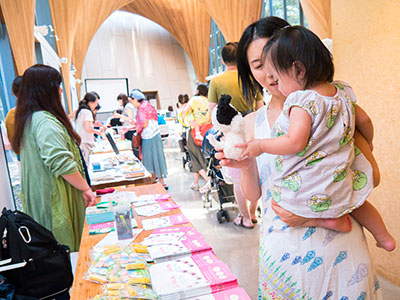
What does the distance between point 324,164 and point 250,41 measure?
59 cm

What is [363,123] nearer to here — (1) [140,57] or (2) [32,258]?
(2) [32,258]

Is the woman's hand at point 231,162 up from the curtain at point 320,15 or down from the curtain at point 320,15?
down

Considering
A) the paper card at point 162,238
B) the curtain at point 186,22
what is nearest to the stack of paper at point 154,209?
the paper card at point 162,238

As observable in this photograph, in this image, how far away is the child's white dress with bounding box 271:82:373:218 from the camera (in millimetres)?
935

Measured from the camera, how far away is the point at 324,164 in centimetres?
95

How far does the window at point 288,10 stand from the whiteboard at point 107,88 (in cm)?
1148

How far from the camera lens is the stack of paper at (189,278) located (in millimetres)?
1099

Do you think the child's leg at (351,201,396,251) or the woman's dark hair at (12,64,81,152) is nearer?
the child's leg at (351,201,396,251)

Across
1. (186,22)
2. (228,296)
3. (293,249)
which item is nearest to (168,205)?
(228,296)

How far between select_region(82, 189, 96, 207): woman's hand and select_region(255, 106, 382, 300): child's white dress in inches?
63.5

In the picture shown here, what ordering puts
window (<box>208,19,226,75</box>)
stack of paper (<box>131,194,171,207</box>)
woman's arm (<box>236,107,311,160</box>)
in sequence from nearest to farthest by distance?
woman's arm (<box>236,107,311,160</box>), stack of paper (<box>131,194,171,207</box>), window (<box>208,19,226,75</box>)

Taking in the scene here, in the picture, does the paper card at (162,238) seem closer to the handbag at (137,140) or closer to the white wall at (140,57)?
the handbag at (137,140)

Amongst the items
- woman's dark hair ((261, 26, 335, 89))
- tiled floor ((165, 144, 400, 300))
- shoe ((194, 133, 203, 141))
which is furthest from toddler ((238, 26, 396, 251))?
shoe ((194, 133, 203, 141))

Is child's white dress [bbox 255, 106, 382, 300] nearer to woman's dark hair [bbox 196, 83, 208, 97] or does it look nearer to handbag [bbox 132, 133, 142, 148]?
woman's dark hair [bbox 196, 83, 208, 97]
